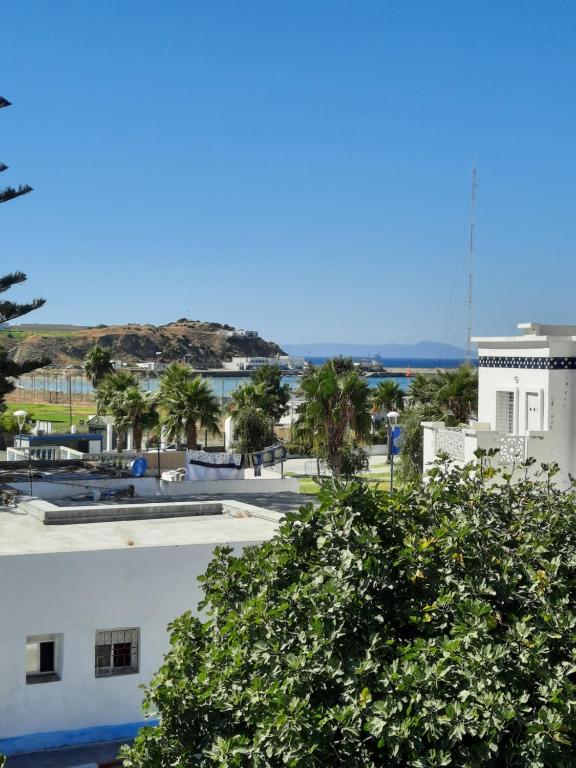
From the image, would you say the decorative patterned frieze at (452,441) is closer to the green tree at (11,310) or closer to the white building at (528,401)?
the white building at (528,401)

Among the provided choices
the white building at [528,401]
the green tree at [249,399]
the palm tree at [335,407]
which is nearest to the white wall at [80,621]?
the white building at [528,401]

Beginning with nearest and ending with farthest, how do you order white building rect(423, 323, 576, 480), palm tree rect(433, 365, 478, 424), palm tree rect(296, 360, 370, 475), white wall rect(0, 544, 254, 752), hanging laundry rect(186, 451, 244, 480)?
white wall rect(0, 544, 254, 752)
white building rect(423, 323, 576, 480)
hanging laundry rect(186, 451, 244, 480)
palm tree rect(296, 360, 370, 475)
palm tree rect(433, 365, 478, 424)

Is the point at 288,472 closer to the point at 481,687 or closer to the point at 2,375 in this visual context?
the point at 2,375

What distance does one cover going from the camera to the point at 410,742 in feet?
20.1

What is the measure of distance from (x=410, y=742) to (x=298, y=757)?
74 centimetres

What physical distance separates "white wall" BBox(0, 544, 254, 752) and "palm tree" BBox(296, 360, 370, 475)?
17.0 metres

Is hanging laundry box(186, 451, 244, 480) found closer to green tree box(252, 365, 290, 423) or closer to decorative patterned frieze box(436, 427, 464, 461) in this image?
decorative patterned frieze box(436, 427, 464, 461)

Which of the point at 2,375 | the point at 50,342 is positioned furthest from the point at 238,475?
the point at 50,342

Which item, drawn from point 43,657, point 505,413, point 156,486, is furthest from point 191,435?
point 43,657

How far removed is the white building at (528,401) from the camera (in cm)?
1916

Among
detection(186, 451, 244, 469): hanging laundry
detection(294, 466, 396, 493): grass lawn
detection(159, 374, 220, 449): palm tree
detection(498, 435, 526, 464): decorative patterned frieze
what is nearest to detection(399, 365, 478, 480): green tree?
detection(294, 466, 396, 493): grass lawn

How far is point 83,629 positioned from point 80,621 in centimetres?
10

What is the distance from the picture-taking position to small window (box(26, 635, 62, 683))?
11375 millimetres

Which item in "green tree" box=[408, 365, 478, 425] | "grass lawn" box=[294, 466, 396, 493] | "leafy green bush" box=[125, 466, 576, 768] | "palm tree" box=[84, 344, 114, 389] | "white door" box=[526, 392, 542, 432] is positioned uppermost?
"palm tree" box=[84, 344, 114, 389]
